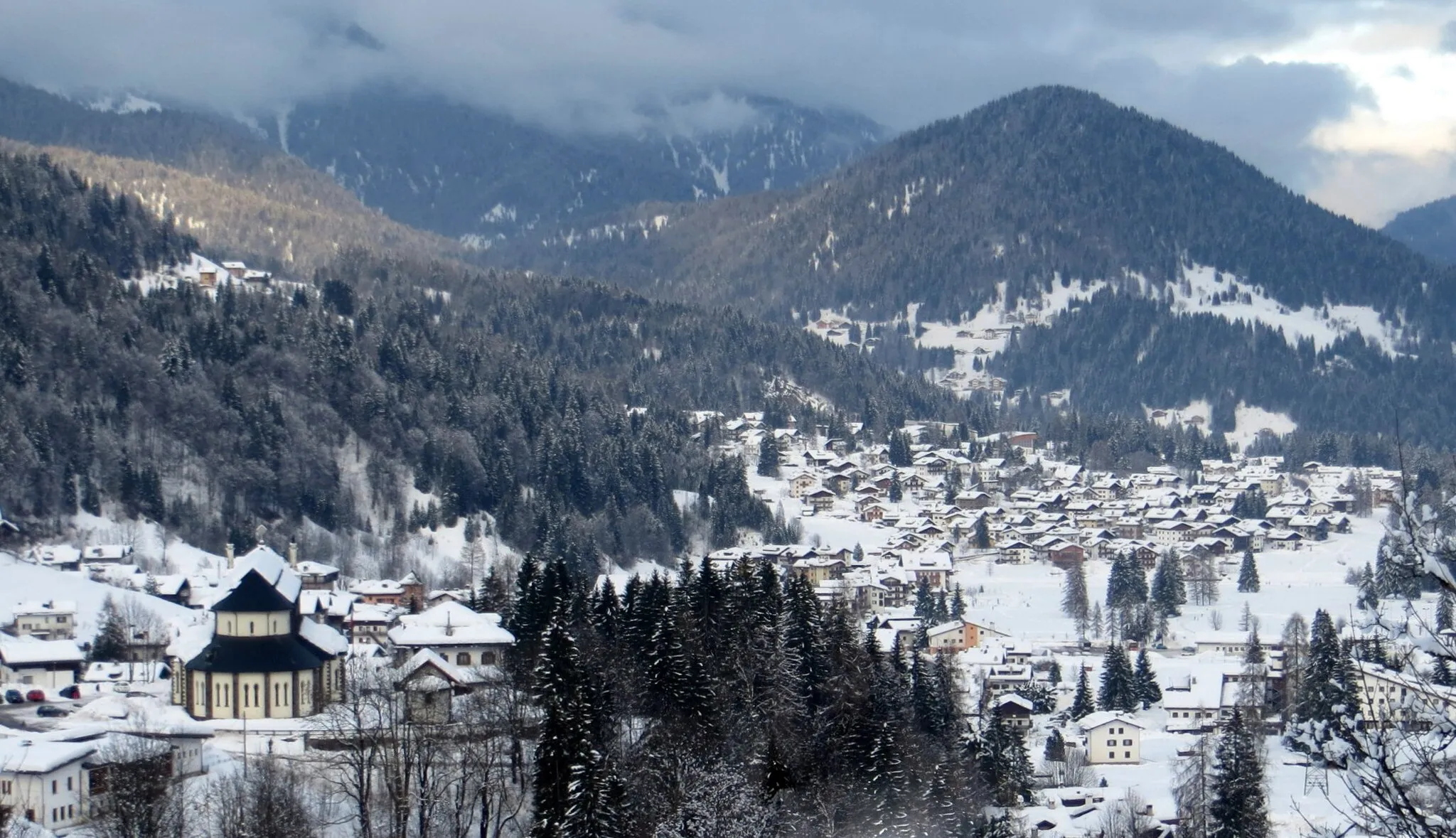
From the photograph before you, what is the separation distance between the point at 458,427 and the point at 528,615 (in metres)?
69.4

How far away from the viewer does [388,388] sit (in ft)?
420

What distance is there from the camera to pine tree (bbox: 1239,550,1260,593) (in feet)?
396

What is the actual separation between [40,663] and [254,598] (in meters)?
9.38

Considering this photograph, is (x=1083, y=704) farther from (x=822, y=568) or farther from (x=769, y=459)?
(x=769, y=459)

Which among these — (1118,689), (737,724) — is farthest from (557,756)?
(1118,689)

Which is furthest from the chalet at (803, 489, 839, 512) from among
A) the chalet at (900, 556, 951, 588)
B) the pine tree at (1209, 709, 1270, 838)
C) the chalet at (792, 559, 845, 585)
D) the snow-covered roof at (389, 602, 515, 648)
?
the pine tree at (1209, 709, 1270, 838)

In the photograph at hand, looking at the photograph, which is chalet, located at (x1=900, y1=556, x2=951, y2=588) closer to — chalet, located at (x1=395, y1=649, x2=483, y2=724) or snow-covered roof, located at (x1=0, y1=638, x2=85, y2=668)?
snow-covered roof, located at (x1=0, y1=638, x2=85, y2=668)

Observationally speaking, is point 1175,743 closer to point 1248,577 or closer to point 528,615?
point 528,615

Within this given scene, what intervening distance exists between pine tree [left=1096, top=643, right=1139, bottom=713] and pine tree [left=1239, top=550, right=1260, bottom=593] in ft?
136

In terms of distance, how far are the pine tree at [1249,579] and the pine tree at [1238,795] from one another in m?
71.1

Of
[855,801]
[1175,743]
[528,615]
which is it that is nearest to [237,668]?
[528,615]

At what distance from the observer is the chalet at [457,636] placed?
204 ft

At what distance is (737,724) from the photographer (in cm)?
4856

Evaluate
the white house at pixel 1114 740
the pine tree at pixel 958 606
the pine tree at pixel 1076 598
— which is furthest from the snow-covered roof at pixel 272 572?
the pine tree at pixel 1076 598
